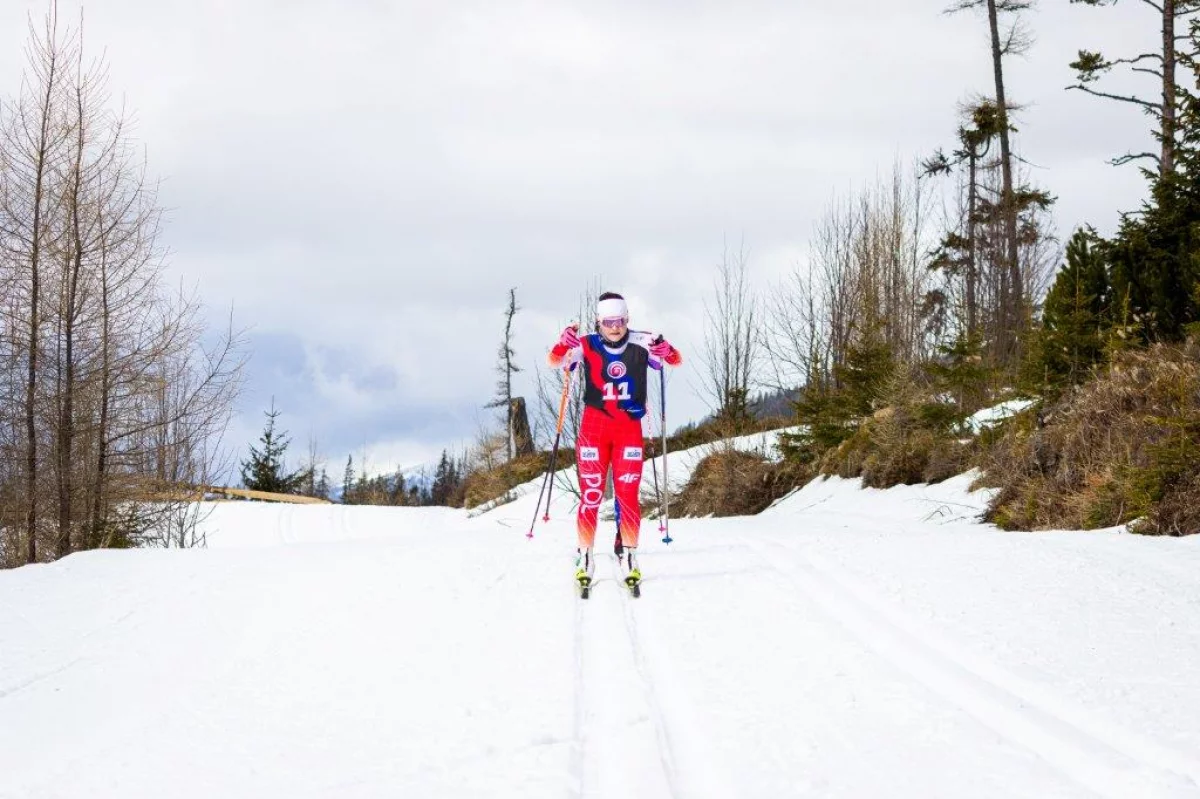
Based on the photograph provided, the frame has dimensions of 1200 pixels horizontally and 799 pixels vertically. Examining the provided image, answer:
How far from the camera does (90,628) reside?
5453 mm

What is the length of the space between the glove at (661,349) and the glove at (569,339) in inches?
27.0

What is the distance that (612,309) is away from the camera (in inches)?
283

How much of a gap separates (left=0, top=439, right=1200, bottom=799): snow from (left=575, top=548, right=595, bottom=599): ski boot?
0.12 metres

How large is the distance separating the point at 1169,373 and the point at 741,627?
236 inches

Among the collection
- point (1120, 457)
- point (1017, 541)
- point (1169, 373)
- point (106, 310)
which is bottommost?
point (1017, 541)

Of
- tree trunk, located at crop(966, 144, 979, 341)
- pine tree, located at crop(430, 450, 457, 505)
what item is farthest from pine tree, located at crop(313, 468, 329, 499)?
tree trunk, located at crop(966, 144, 979, 341)

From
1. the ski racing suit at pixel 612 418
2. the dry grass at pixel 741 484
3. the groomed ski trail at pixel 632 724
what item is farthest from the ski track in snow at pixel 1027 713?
the dry grass at pixel 741 484

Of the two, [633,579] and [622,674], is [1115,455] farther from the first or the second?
[622,674]

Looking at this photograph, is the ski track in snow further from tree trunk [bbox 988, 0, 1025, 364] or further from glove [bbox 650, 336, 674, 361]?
tree trunk [bbox 988, 0, 1025, 364]

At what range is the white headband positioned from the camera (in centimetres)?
718

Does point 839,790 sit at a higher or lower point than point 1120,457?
lower

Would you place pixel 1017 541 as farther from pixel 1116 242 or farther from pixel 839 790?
pixel 1116 242

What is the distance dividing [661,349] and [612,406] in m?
0.75

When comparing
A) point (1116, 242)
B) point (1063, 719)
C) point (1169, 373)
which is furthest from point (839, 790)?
point (1116, 242)
